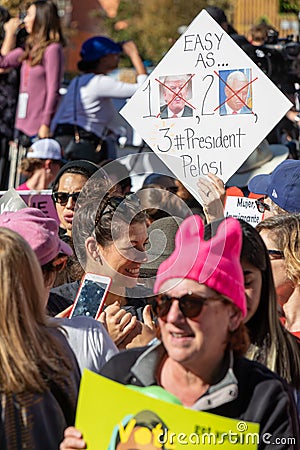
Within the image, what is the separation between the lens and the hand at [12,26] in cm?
782

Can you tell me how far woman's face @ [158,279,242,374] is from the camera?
7.51ft

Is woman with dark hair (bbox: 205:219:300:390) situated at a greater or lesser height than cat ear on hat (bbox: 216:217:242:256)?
lesser

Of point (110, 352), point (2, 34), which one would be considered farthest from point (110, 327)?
point (2, 34)

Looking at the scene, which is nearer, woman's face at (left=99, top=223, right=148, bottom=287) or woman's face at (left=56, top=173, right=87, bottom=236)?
woman's face at (left=99, top=223, right=148, bottom=287)

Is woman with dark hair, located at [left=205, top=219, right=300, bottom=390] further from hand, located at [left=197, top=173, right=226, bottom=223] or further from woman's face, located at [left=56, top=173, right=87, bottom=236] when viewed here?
woman's face, located at [left=56, top=173, right=87, bottom=236]

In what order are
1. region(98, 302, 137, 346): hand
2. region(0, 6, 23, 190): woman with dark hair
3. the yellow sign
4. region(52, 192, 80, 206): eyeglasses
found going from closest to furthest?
the yellow sign < region(98, 302, 137, 346): hand < region(52, 192, 80, 206): eyeglasses < region(0, 6, 23, 190): woman with dark hair

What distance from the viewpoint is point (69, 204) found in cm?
449

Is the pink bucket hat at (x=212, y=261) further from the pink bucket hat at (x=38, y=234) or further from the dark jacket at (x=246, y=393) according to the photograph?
the pink bucket hat at (x=38, y=234)

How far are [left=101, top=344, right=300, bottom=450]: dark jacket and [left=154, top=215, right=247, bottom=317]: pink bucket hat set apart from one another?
163 mm

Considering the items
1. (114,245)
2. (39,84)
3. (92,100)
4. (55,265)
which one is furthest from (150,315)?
(39,84)

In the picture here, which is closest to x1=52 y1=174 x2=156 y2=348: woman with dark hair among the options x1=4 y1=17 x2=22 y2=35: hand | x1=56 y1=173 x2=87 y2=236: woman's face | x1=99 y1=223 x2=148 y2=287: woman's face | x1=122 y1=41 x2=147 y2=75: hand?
x1=99 y1=223 x2=148 y2=287: woman's face

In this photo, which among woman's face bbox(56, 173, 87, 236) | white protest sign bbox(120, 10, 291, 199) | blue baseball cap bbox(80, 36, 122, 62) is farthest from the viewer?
blue baseball cap bbox(80, 36, 122, 62)

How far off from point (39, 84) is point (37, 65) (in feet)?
0.53

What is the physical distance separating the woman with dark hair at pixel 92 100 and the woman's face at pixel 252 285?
4.25 m
